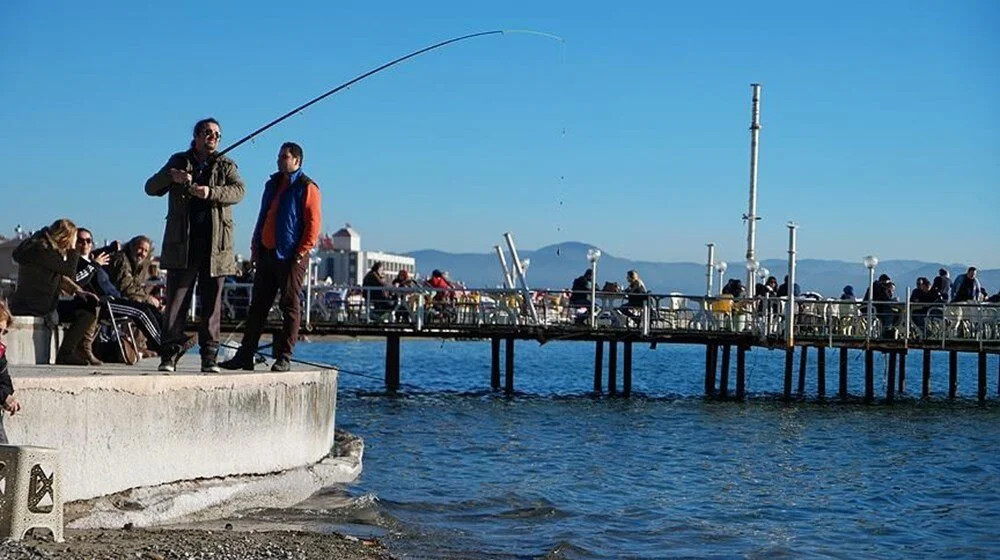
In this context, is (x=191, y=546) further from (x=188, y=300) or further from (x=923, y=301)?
(x=923, y=301)

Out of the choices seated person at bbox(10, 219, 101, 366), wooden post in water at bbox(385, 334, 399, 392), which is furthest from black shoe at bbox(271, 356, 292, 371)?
wooden post in water at bbox(385, 334, 399, 392)

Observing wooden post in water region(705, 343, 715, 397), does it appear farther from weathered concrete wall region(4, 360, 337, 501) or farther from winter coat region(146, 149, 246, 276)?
winter coat region(146, 149, 246, 276)

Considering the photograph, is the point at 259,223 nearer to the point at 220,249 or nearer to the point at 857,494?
the point at 220,249

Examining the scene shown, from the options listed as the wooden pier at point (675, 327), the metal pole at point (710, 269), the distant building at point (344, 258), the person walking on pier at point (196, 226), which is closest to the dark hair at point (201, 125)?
the person walking on pier at point (196, 226)

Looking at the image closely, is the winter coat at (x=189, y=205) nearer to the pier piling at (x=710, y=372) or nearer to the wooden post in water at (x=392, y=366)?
the wooden post in water at (x=392, y=366)

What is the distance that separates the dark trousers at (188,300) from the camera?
467 inches

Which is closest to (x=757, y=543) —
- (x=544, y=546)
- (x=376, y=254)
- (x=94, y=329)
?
(x=544, y=546)

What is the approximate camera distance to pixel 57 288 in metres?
12.5

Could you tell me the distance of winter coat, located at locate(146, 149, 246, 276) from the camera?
11492 millimetres

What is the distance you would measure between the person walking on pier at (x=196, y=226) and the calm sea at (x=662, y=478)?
179 centimetres

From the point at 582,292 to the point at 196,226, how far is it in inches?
808

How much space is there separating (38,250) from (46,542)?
15.5 ft

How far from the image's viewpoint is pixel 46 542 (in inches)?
320

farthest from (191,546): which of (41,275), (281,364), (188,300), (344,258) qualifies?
(344,258)
